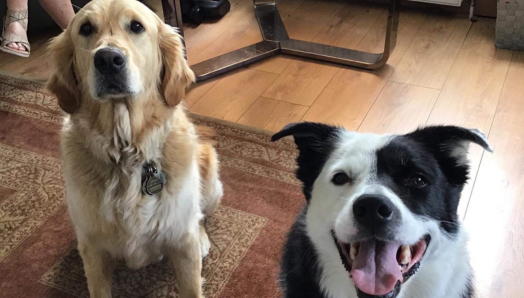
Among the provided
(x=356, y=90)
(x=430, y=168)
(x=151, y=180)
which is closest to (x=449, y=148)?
(x=430, y=168)

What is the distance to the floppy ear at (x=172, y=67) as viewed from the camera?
1474 mm

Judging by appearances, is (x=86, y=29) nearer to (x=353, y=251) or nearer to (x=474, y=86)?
(x=353, y=251)

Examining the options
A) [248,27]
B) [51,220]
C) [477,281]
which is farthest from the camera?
[248,27]

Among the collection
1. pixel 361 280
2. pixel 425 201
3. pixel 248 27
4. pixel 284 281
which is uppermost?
pixel 425 201

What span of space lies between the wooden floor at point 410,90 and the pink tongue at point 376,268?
745 mm

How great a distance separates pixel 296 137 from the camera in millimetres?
1247

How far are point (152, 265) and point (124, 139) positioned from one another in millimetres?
549

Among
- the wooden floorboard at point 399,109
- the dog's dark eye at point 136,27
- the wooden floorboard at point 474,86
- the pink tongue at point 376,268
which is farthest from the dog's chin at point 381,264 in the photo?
the wooden floorboard at point 399,109

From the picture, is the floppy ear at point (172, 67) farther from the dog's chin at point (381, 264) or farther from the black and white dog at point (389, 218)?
the dog's chin at point (381, 264)

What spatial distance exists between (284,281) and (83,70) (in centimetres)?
80

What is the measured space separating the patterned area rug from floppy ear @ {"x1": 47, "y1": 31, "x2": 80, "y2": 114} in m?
0.63

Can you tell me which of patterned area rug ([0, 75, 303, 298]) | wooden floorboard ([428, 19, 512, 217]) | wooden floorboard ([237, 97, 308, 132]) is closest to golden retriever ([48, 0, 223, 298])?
patterned area rug ([0, 75, 303, 298])

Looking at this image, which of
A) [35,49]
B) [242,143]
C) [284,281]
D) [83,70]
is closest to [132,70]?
[83,70]

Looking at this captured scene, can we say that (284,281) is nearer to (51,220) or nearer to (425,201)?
(425,201)
